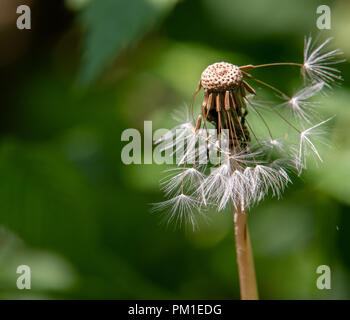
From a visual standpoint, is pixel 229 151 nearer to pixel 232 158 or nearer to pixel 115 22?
pixel 232 158

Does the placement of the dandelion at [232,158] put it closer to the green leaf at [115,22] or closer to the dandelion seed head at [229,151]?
the dandelion seed head at [229,151]

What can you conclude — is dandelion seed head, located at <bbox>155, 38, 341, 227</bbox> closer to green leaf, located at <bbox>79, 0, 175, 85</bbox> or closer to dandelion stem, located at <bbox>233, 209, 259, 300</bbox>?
dandelion stem, located at <bbox>233, 209, 259, 300</bbox>

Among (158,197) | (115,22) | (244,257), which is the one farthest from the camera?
(158,197)

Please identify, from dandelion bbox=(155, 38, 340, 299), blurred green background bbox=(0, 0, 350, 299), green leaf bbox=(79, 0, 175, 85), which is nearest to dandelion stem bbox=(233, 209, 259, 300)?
dandelion bbox=(155, 38, 340, 299)

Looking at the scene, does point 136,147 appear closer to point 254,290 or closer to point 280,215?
point 280,215

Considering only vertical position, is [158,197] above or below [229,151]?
above

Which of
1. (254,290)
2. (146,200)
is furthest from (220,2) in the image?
(254,290)

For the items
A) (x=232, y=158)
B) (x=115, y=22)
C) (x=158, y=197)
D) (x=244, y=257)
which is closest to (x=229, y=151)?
(x=232, y=158)
